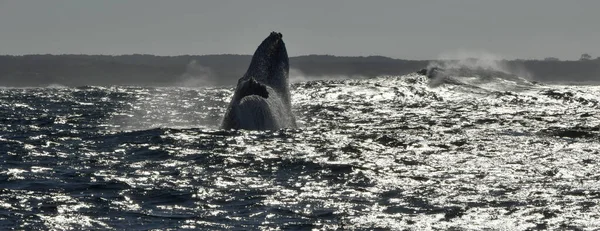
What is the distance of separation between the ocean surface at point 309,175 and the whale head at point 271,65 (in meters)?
2.02

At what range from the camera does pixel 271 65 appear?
1315 inches

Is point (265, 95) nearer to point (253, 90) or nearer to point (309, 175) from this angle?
point (253, 90)

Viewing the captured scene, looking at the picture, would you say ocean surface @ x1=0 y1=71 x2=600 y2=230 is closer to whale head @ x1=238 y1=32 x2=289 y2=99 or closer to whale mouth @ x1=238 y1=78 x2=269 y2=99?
whale mouth @ x1=238 y1=78 x2=269 y2=99

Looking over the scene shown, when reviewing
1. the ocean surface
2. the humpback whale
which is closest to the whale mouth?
the humpback whale

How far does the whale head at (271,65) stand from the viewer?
32969 mm

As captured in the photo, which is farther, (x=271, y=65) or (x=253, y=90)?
(x=271, y=65)

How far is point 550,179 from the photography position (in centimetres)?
1911

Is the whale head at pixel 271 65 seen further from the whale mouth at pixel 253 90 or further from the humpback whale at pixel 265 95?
the whale mouth at pixel 253 90

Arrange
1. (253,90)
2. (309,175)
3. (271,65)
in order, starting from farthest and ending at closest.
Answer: (271,65), (253,90), (309,175)

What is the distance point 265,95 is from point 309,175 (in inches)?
390

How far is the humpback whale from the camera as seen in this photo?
28694mm

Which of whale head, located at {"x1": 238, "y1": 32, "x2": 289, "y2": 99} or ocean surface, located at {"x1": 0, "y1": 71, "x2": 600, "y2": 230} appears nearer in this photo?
ocean surface, located at {"x1": 0, "y1": 71, "x2": 600, "y2": 230}

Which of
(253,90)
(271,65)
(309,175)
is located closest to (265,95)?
(253,90)

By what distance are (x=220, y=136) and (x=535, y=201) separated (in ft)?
41.5
